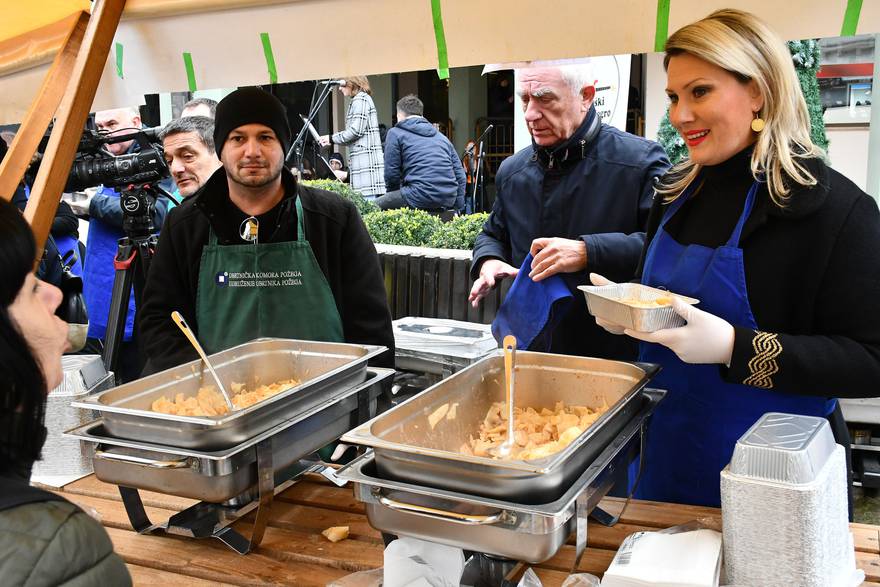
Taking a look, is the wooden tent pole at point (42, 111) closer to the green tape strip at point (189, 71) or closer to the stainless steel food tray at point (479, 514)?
the green tape strip at point (189, 71)

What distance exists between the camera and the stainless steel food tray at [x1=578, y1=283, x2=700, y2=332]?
1.51 meters

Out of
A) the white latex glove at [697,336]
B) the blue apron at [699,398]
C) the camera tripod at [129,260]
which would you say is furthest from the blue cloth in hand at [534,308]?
the camera tripod at [129,260]

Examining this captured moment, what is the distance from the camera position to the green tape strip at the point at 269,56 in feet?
7.31

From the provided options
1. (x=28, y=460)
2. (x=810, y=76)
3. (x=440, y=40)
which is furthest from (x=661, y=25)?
(x=810, y=76)

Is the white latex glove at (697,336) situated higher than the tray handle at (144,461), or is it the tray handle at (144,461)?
the white latex glove at (697,336)

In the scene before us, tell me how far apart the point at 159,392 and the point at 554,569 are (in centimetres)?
94

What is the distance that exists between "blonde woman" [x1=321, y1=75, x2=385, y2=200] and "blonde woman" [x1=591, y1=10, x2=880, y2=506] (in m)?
5.91

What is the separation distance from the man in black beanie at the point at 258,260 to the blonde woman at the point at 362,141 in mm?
5080

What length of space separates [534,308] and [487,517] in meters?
1.09

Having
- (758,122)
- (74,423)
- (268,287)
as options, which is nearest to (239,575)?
(74,423)

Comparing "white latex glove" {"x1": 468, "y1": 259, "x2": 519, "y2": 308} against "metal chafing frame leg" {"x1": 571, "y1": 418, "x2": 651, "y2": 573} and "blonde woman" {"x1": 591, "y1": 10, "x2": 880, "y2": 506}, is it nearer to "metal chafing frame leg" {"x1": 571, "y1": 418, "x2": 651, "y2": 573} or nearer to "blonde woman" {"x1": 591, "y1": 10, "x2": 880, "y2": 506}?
"blonde woman" {"x1": 591, "y1": 10, "x2": 880, "y2": 506}

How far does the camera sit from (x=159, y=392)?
70.3 inches

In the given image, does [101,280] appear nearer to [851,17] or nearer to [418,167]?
[851,17]

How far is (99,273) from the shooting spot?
12.2 ft
